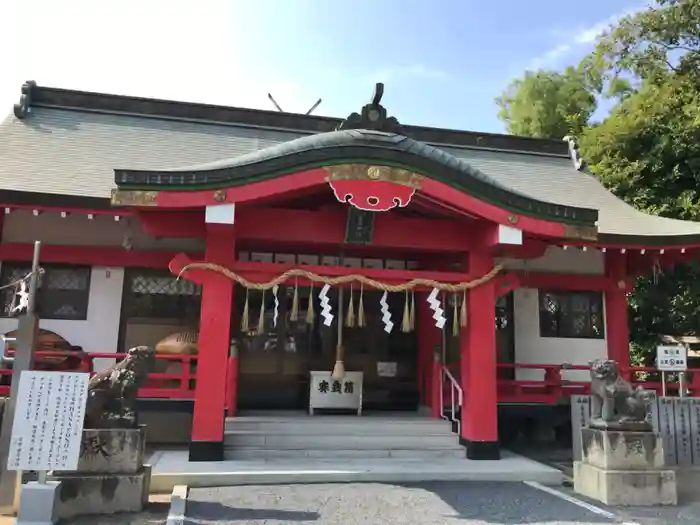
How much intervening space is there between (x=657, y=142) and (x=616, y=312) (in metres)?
7.26

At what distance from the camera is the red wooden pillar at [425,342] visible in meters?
9.91

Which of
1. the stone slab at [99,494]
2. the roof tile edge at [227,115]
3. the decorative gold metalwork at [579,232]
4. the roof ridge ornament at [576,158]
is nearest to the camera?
the stone slab at [99,494]

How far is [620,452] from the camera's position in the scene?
6.44 metres

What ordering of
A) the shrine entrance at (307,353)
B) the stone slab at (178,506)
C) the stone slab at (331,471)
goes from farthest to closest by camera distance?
the shrine entrance at (307,353) → the stone slab at (331,471) → the stone slab at (178,506)

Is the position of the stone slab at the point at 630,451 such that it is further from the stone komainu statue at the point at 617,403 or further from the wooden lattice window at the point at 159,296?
the wooden lattice window at the point at 159,296

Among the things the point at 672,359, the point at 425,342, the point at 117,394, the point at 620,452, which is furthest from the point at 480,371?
the point at 117,394

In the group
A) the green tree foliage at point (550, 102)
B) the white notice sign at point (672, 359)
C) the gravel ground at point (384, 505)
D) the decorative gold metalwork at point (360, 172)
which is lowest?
the gravel ground at point (384, 505)

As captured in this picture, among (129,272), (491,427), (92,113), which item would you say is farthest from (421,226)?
(92,113)

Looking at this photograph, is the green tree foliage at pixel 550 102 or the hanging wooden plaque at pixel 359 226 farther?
the green tree foliage at pixel 550 102

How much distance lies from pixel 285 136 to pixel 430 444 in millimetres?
7129

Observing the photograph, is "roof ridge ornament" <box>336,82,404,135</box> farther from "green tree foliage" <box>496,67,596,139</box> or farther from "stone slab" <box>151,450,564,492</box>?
"green tree foliage" <box>496,67,596,139</box>

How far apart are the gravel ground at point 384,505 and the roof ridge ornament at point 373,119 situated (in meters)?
4.54

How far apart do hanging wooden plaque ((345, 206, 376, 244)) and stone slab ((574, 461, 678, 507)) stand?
399cm

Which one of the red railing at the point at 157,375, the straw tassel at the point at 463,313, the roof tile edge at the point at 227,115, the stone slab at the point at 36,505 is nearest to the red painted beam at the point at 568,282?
the straw tassel at the point at 463,313
